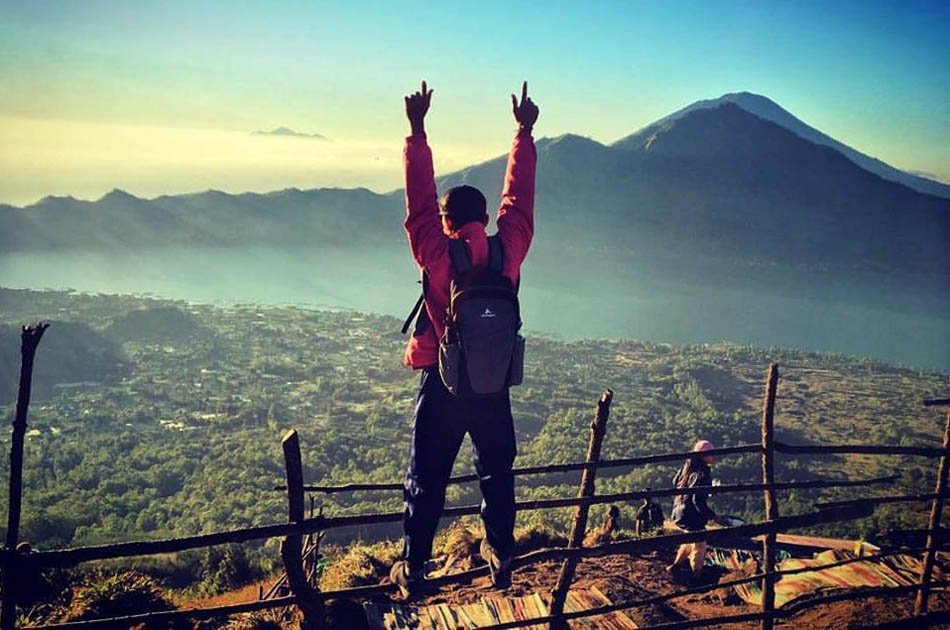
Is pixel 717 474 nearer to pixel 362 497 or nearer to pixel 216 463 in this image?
pixel 362 497

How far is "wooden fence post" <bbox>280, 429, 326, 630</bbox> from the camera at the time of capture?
134 inches

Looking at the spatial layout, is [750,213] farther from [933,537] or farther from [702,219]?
[933,537]

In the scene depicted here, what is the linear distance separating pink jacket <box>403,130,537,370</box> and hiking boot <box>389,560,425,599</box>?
1077 mm

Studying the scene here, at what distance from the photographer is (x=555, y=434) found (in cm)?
5003

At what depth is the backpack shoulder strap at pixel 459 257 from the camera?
9.37ft

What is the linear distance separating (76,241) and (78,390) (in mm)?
121005

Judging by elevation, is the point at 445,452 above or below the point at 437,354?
below

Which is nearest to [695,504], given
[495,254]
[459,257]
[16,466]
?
[495,254]

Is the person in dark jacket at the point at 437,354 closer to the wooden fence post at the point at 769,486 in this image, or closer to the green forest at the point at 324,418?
the wooden fence post at the point at 769,486

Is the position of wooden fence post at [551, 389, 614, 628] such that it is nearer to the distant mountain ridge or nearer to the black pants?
the black pants

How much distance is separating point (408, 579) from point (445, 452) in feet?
2.46

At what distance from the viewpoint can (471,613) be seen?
4.12 metres

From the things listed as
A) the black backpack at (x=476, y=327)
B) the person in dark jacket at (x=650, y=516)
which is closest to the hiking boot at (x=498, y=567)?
the black backpack at (x=476, y=327)

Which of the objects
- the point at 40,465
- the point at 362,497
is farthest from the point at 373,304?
the point at 362,497
